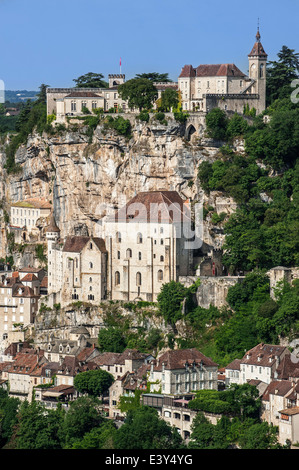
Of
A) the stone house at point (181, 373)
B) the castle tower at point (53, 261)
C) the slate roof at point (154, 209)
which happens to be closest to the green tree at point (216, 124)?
the slate roof at point (154, 209)

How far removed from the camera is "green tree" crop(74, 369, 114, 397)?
94125mm

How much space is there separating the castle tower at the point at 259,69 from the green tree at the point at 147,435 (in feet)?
119

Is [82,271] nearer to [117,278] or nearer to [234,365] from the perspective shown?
[117,278]

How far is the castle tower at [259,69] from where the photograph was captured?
114 meters

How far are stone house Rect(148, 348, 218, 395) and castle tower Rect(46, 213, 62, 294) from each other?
18461 millimetres

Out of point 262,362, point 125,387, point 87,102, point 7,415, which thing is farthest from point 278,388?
point 87,102

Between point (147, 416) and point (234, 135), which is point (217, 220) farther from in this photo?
point (147, 416)

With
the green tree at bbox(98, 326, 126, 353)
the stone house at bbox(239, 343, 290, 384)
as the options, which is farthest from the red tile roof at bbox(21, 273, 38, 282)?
the stone house at bbox(239, 343, 290, 384)

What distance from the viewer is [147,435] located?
84.5 metres

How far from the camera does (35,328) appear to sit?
355 ft

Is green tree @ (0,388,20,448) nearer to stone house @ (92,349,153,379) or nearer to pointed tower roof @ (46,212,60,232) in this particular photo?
stone house @ (92,349,153,379)

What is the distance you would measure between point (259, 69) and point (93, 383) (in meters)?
33.5
